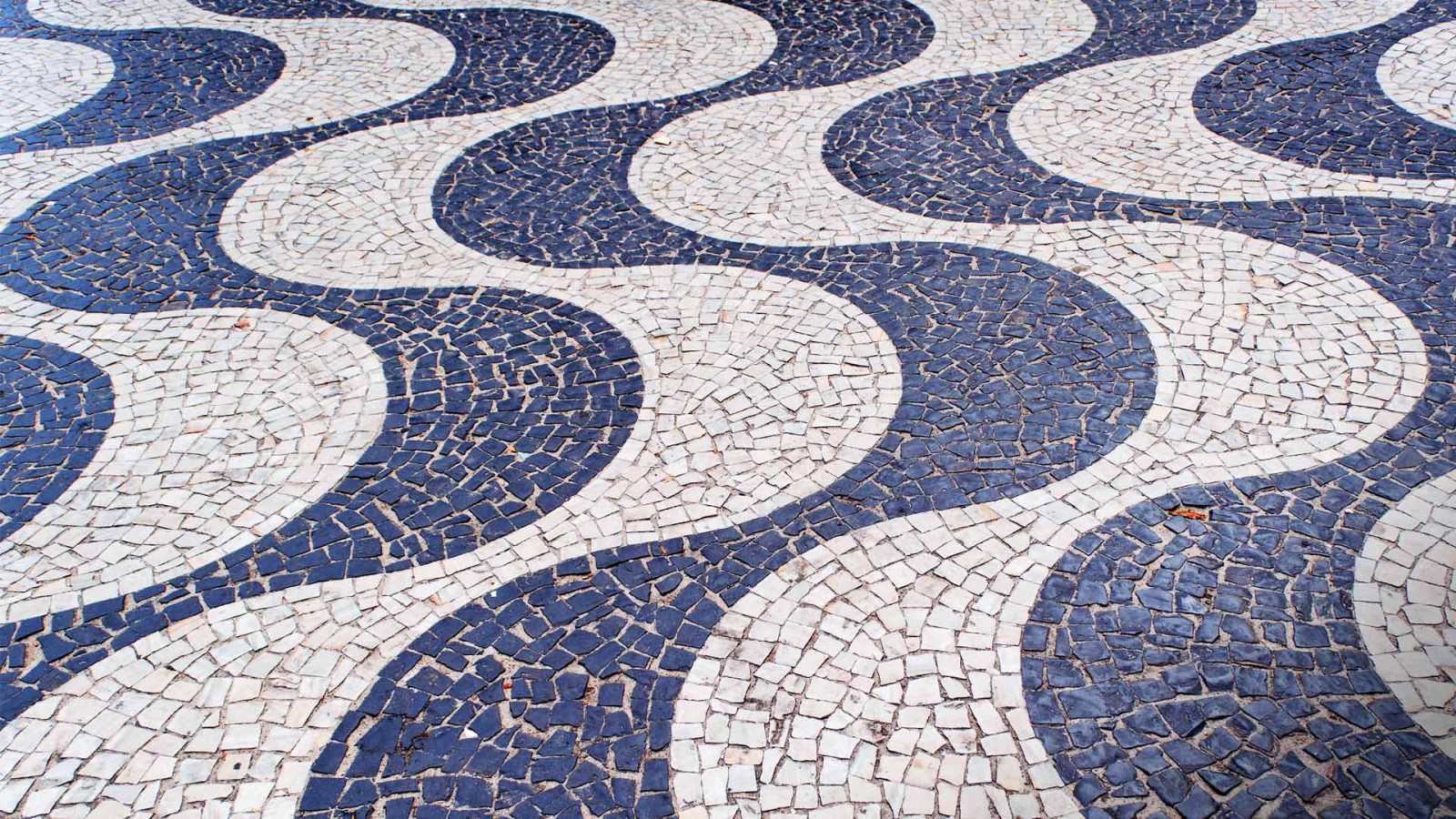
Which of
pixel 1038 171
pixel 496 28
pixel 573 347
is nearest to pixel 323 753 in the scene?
pixel 573 347

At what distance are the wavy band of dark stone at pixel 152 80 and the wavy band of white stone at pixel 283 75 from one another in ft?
0.44

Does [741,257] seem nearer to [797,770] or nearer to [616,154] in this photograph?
[616,154]

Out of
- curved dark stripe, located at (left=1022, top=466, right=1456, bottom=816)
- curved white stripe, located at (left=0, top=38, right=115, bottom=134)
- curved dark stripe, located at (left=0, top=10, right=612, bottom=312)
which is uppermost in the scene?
curved dark stripe, located at (left=1022, top=466, right=1456, bottom=816)

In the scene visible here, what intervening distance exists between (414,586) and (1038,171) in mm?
4711

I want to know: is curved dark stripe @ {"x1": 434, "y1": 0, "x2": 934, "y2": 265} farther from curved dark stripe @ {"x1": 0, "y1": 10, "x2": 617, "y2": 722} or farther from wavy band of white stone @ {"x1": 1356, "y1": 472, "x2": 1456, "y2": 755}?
wavy band of white stone @ {"x1": 1356, "y1": 472, "x2": 1456, "y2": 755}

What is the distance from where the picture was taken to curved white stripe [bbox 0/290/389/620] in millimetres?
4711

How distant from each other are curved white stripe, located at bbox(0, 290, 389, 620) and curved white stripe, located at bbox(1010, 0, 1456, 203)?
4.62 m

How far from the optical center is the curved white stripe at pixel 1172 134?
675 centimetres

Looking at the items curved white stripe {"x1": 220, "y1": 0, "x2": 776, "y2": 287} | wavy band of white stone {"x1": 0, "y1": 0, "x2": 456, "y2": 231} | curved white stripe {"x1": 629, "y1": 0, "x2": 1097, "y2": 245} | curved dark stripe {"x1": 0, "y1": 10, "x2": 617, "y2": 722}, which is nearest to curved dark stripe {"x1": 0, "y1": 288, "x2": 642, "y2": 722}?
curved dark stripe {"x1": 0, "y1": 10, "x2": 617, "y2": 722}

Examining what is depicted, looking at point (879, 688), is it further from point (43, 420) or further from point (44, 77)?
point (44, 77)

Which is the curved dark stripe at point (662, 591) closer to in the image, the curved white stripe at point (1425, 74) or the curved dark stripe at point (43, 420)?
the curved dark stripe at point (43, 420)

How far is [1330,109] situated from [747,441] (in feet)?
17.0

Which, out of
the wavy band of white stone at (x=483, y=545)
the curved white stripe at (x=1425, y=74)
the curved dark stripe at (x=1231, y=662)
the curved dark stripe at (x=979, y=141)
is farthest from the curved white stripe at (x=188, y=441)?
the curved white stripe at (x=1425, y=74)

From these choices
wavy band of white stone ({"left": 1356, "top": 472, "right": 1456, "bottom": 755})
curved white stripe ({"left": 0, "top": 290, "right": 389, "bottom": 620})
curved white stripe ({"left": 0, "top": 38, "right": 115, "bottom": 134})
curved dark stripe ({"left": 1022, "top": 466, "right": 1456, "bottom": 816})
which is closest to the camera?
curved dark stripe ({"left": 1022, "top": 466, "right": 1456, "bottom": 816})
